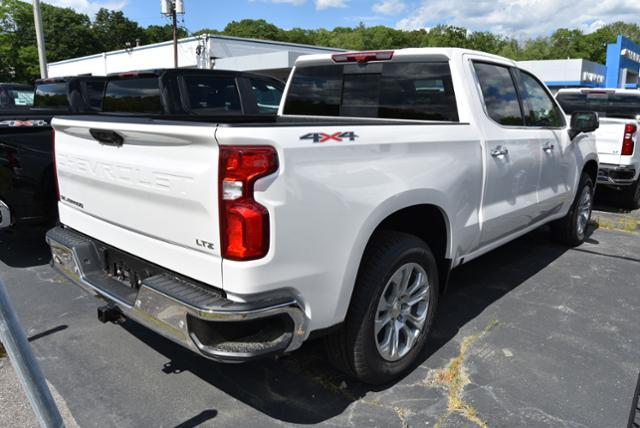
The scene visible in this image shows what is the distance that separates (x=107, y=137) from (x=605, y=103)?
8.86m

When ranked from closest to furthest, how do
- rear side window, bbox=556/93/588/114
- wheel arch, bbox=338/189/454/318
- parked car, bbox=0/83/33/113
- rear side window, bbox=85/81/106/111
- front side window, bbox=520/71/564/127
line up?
wheel arch, bbox=338/189/454/318, front side window, bbox=520/71/564/127, rear side window, bbox=85/81/106/111, rear side window, bbox=556/93/588/114, parked car, bbox=0/83/33/113

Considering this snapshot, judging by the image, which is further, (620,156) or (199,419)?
(620,156)

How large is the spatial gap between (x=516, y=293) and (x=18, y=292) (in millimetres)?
4328

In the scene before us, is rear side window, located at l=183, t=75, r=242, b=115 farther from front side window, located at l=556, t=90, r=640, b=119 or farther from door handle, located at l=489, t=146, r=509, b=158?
front side window, located at l=556, t=90, r=640, b=119

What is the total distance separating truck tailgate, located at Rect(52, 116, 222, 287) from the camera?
227cm

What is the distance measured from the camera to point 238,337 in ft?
7.70

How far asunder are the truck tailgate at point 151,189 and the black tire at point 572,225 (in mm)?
4652

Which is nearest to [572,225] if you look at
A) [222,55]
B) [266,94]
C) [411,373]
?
[411,373]

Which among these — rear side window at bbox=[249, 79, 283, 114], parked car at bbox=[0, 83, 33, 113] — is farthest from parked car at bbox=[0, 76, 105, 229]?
parked car at bbox=[0, 83, 33, 113]

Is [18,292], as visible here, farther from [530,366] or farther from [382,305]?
[530,366]

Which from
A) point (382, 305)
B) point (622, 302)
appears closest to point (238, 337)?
point (382, 305)

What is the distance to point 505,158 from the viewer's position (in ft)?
12.8

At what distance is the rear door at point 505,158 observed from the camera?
3793mm

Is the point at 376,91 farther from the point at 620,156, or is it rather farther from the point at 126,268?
the point at 620,156
